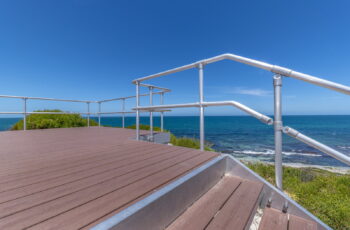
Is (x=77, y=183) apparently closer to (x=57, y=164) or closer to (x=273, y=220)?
(x=57, y=164)

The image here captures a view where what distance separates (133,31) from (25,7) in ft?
16.6

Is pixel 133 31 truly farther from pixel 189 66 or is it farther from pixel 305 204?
pixel 305 204

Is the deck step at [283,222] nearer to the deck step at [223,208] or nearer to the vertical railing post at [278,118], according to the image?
the deck step at [223,208]

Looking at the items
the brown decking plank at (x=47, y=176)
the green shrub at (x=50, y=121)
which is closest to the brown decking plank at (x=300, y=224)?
the brown decking plank at (x=47, y=176)

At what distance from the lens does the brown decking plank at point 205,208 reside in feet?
2.65

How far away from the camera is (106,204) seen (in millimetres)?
775

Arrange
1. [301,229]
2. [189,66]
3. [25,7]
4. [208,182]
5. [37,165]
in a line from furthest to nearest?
[25,7] < [189,66] < [37,165] < [208,182] < [301,229]

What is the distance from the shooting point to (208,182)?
4.00 feet

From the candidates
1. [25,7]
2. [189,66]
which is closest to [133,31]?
[25,7]

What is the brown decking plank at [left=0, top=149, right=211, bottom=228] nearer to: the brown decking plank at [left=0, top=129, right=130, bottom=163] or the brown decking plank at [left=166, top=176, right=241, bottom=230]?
the brown decking plank at [left=166, top=176, right=241, bottom=230]

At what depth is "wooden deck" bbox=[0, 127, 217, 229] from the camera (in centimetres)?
68

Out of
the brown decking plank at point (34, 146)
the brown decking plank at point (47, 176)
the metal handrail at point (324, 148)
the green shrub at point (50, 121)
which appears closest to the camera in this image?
the metal handrail at point (324, 148)

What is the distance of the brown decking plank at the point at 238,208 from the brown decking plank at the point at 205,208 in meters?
0.03

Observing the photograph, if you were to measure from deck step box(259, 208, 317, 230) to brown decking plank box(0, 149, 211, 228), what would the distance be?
2.49 feet
